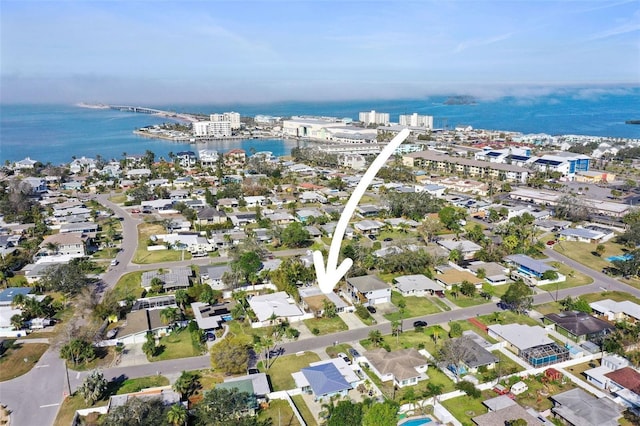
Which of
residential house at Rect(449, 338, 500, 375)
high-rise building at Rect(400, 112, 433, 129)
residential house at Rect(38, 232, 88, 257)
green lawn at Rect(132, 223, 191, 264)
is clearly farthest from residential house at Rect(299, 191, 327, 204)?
high-rise building at Rect(400, 112, 433, 129)

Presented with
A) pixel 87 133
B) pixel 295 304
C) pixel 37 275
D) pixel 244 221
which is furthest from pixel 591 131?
pixel 87 133

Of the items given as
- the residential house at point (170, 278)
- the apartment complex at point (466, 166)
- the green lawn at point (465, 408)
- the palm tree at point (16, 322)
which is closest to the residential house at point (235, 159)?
the apartment complex at point (466, 166)

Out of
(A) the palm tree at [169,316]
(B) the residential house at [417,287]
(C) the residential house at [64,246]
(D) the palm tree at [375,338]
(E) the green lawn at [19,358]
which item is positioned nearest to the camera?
(E) the green lawn at [19,358]

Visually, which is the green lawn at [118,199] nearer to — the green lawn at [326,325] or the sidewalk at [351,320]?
the green lawn at [326,325]

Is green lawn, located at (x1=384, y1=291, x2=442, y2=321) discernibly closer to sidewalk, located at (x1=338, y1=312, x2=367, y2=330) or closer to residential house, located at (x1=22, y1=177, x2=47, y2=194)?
sidewalk, located at (x1=338, y1=312, x2=367, y2=330)

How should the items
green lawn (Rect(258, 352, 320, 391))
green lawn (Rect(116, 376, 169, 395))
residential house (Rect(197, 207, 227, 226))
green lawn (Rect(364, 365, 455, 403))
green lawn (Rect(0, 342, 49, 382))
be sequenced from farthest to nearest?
residential house (Rect(197, 207, 227, 226)) < green lawn (Rect(0, 342, 49, 382)) < green lawn (Rect(258, 352, 320, 391)) < green lawn (Rect(116, 376, 169, 395)) < green lawn (Rect(364, 365, 455, 403))

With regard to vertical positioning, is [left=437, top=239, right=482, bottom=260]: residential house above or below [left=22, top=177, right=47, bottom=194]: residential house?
below

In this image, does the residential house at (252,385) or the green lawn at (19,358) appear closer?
the residential house at (252,385)
